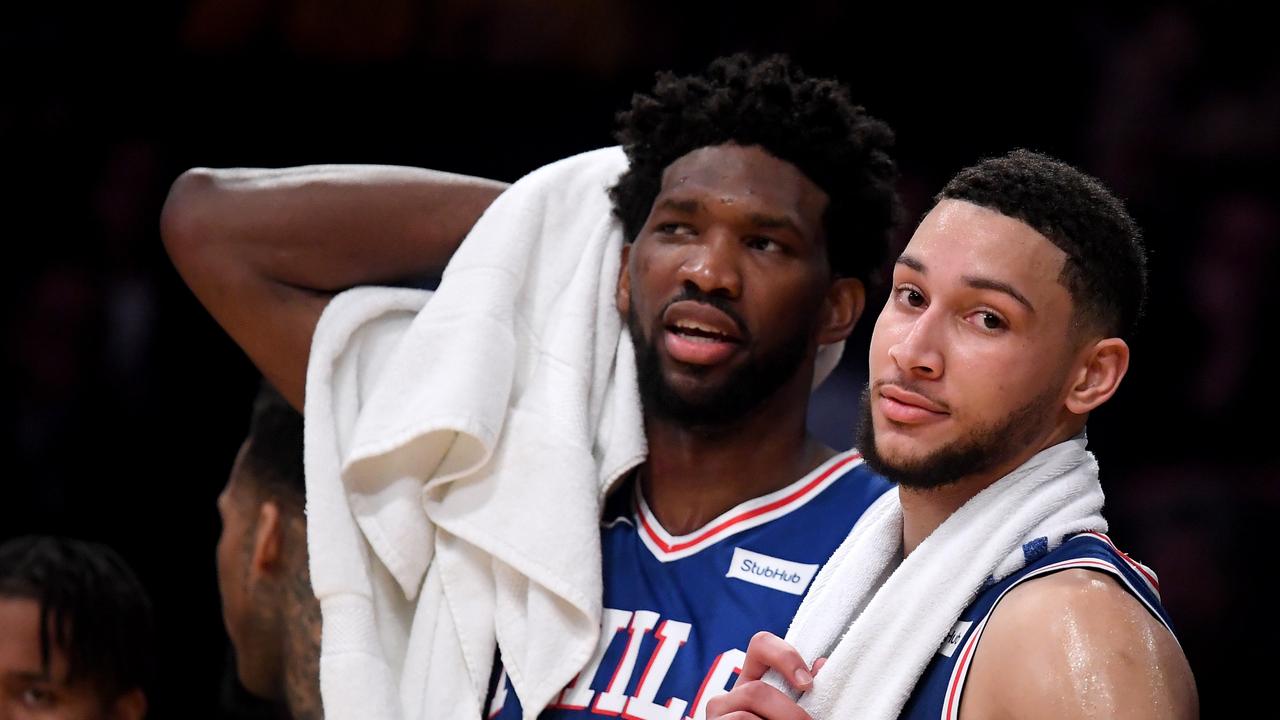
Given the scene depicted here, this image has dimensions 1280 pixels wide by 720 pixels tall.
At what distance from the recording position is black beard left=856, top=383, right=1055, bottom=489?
5.08 ft

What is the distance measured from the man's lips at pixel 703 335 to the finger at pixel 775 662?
49cm

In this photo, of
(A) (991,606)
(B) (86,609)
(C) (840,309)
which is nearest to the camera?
(A) (991,606)

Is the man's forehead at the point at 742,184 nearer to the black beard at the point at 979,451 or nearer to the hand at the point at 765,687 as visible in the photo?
the black beard at the point at 979,451

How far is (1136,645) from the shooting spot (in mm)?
1346

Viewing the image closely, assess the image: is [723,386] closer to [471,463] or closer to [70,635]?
[471,463]

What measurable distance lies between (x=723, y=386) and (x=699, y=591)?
0.90 ft

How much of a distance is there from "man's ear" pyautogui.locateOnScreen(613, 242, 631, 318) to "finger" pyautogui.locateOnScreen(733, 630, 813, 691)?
2.19 feet

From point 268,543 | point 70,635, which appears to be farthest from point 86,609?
point 268,543

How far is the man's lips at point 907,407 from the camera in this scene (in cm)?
156

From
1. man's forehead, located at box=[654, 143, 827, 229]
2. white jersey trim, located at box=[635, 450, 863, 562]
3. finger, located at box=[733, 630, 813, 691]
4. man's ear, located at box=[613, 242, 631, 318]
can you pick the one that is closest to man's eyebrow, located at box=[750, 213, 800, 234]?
man's forehead, located at box=[654, 143, 827, 229]

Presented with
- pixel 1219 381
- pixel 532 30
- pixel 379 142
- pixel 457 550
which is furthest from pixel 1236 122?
pixel 457 550

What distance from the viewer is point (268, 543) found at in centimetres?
231

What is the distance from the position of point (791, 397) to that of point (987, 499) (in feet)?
1.88

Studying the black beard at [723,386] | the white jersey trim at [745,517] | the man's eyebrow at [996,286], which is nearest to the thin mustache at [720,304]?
the black beard at [723,386]
